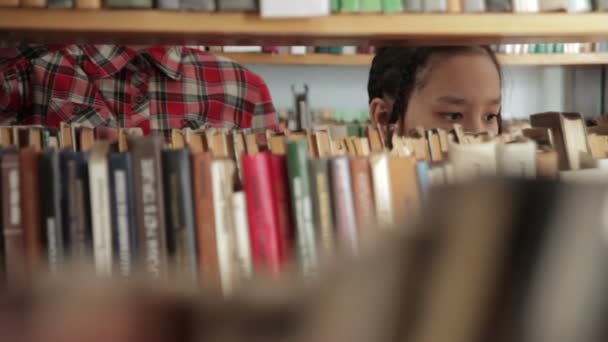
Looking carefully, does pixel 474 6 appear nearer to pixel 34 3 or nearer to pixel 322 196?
pixel 322 196

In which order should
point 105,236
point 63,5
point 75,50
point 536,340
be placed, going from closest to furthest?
point 536,340, point 105,236, point 63,5, point 75,50

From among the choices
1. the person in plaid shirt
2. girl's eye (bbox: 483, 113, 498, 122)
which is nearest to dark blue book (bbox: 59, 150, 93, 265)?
the person in plaid shirt

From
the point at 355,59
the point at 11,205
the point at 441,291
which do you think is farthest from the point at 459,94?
the point at 355,59

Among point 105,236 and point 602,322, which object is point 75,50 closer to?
point 105,236

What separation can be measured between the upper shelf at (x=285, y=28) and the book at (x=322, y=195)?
0.72 ft

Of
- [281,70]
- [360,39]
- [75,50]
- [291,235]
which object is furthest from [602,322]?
[281,70]

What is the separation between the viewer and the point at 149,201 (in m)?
0.52

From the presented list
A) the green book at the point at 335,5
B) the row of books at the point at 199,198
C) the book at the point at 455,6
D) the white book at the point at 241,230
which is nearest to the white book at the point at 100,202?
the row of books at the point at 199,198

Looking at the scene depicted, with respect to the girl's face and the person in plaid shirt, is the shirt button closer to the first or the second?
the person in plaid shirt

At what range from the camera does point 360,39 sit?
0.79 m

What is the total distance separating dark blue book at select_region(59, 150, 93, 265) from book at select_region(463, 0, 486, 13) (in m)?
0.51

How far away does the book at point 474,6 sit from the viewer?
30.3 inches

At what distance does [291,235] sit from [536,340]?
377 mm

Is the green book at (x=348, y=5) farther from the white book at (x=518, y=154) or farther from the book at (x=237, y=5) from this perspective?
the white book at (x=518, y=154)
